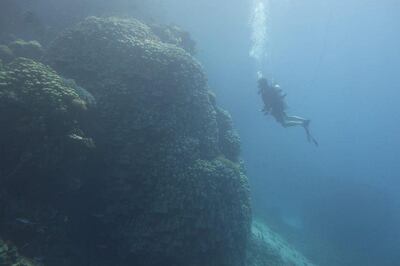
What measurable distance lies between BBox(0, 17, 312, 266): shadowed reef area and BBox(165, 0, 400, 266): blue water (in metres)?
7.36

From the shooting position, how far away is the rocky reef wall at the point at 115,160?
8.01 m

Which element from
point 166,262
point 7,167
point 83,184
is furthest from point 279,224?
point 7,167

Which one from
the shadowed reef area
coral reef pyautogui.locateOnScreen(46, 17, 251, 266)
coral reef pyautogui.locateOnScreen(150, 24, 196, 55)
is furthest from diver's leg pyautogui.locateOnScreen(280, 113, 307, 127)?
coral reef pyautogui.locateOnScreen(150, 24, 196, 55)

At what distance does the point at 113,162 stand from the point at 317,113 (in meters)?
112

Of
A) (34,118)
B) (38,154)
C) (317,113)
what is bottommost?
(38,154)

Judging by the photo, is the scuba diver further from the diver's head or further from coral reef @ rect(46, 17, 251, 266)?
coral reef @ rect(46, 17, 251, 266)

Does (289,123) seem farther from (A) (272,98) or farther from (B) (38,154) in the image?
(B) (38,154)

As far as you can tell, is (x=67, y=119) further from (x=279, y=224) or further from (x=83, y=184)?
(x=279, y=224)

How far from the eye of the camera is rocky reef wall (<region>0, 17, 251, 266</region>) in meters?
8.01

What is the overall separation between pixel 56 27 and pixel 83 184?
530 inches

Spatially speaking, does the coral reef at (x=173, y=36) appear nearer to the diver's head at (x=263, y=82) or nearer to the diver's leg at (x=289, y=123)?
the diver's head at (x=263, y=82)

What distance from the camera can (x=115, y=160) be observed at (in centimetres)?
958

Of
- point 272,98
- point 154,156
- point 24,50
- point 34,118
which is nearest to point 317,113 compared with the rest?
point 272,98

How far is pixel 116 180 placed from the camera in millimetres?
9438
